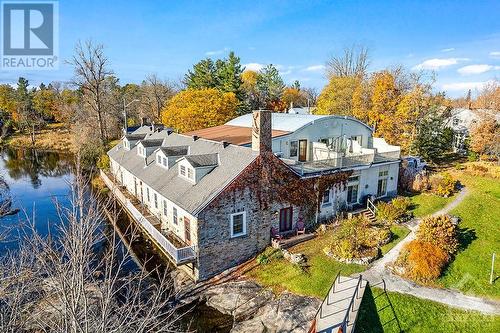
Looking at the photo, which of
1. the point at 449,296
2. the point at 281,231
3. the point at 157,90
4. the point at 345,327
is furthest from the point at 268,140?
the point at 157,90

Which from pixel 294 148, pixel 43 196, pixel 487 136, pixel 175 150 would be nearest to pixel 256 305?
pixel 175 150

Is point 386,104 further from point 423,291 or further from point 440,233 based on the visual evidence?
point 423,291

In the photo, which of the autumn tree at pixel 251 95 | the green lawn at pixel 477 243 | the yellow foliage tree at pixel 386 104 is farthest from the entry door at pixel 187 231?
the autumn tree at pixel 251 95

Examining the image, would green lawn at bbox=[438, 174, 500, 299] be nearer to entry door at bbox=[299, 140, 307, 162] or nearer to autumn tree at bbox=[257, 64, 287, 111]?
entry door at bbox=[299, 140, 307, 162]

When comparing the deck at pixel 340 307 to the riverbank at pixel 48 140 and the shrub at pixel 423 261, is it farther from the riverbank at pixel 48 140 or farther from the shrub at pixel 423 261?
the riverbank at pixel 48 140

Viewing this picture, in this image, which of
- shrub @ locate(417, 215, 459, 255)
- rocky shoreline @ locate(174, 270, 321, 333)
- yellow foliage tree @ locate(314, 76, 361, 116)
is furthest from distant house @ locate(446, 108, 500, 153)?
rocky shoreline @ locate(174, 270, 321, 333)
